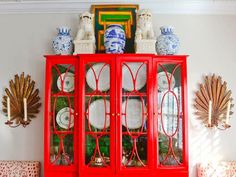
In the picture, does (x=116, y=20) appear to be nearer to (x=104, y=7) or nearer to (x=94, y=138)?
(x=104, y=7)

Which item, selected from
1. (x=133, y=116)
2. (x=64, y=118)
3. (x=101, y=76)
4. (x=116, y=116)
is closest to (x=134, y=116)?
(x=133, y=116)

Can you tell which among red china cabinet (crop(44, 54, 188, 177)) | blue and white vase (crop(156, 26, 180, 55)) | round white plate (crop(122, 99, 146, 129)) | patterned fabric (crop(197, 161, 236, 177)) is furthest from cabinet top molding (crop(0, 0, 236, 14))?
patterned fabric (crop(197, 161, 236, 177))

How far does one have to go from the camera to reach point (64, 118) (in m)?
2.61

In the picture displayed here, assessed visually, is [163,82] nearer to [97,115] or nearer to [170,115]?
[170,115]

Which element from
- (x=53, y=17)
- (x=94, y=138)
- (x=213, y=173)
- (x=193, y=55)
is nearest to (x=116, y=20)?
(x=53, y=17)

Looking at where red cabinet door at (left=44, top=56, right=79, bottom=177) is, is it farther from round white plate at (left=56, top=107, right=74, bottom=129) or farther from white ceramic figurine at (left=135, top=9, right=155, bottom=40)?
white ceramic figurine at (left=135, top=9, right=155, bottom=40)

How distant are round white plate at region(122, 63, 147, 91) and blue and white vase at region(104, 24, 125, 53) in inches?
7.3

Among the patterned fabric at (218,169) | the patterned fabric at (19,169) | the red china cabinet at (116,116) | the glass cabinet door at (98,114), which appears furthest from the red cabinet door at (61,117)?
the patterned fabric at (218,169)

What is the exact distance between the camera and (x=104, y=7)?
115 inches

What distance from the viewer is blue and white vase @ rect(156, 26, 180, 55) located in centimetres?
267

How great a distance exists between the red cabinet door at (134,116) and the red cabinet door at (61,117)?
0.41m

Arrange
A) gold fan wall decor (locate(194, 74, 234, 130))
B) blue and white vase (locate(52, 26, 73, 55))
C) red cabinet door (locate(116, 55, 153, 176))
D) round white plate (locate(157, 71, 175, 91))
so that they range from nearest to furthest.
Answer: red cabinet door (locate(116, 55, 153, 176)) → round white plate (locate(157, 71, 175, 91)) → blue and white vase (locate(52, 26, 73, 55)) → gold fan wall decor (locate(194, 74, 234, 130))

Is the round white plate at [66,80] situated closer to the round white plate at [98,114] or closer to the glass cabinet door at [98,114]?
the glass cabinet door at [98,114]

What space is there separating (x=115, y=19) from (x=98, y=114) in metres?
1.01
